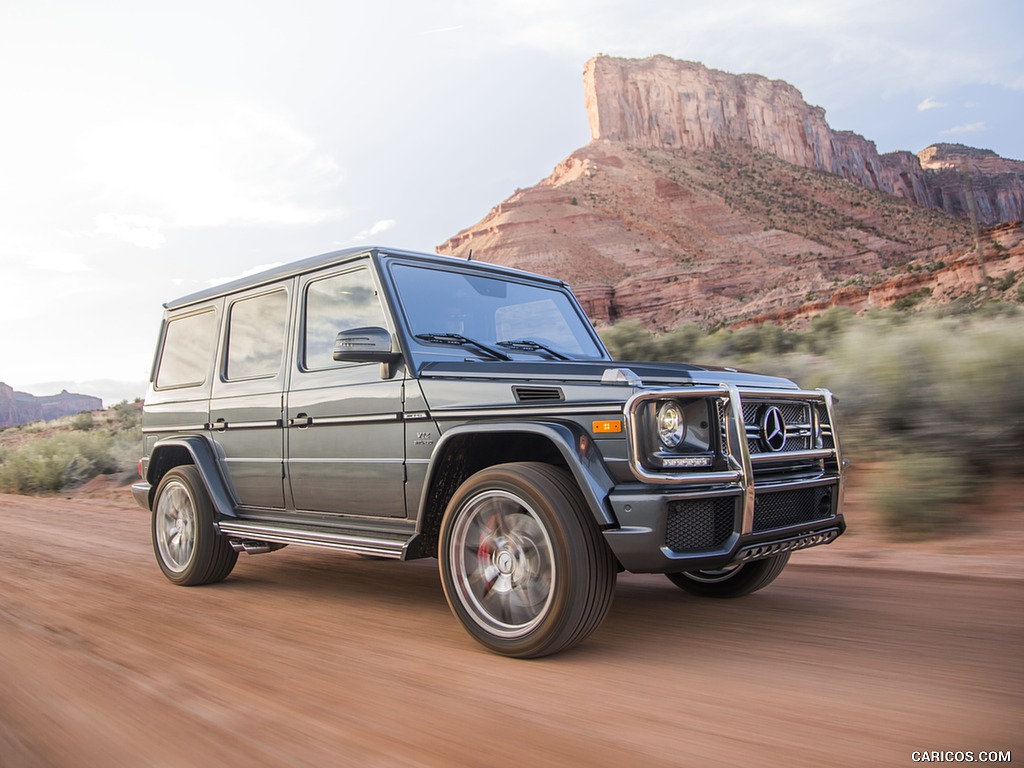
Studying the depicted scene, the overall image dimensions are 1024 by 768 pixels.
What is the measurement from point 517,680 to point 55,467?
630 inches

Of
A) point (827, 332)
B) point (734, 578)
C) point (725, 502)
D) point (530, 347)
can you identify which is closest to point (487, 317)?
point (530, 347)

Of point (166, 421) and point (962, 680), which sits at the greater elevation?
point (166, 421)

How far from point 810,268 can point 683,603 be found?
79.3m

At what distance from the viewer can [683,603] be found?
4.58 m

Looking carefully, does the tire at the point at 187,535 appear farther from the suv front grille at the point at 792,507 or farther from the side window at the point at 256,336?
the suv front grille at the point at 792,507

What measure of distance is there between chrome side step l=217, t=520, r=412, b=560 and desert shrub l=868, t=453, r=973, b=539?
401 cm

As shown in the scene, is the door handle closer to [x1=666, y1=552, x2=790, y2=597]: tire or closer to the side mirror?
the side mirror

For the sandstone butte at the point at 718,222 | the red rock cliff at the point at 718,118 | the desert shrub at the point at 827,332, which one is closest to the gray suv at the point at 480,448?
the desert shrub at the point at 827,332

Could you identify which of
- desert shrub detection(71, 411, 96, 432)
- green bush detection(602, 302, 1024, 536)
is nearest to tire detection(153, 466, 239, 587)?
green bush detection(602, 302, 1024, 536)

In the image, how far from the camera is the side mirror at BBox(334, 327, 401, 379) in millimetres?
3926

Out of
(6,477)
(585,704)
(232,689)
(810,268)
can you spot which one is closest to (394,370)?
(232,689)

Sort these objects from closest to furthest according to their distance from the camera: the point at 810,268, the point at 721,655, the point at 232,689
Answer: the point at 232,689, the point at 721,655, the point at 810,268

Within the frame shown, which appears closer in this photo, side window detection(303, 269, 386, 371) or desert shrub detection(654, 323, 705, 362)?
side window detection(303, 269, 386, 371)

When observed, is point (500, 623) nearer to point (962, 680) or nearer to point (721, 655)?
point (721, 655)
